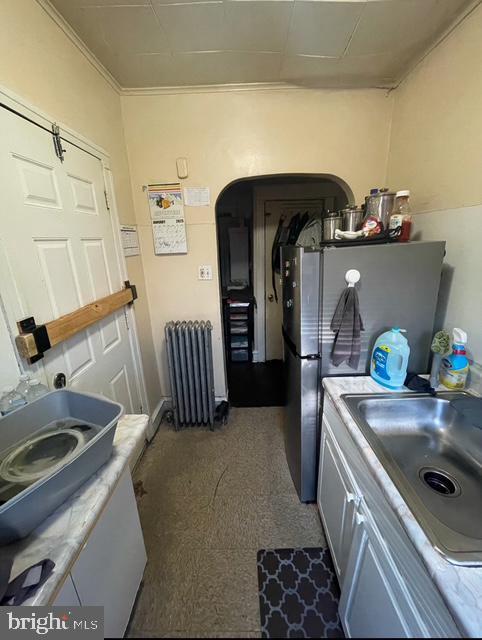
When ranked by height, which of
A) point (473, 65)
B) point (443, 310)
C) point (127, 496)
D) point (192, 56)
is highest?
point (192, 56)

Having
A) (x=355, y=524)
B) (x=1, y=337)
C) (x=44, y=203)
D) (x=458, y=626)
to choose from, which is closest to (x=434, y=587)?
(x=458, y=626)

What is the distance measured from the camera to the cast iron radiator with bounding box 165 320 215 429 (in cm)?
191

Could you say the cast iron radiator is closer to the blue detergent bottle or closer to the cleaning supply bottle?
the blue detergent bottle

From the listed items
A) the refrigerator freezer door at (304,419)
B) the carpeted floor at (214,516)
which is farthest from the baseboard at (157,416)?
the refrigerator freezer door at (304,419)

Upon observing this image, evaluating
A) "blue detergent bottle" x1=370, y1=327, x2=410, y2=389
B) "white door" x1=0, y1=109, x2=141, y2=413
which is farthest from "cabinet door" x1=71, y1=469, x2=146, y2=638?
"blue detergent bottle" x1=370, y1=327, x2=410, y2=389

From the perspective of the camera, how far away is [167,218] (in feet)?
5.97

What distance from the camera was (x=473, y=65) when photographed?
3.45 ft

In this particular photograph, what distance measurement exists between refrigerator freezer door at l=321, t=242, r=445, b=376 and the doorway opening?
123 cm

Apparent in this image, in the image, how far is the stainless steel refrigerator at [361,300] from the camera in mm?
1098

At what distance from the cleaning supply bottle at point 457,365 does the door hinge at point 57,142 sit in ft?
5.94

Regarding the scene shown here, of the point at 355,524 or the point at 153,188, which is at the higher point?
the point at 153,188

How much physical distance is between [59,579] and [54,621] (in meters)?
0.06

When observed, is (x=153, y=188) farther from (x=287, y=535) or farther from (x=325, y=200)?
(x=287, y=535)

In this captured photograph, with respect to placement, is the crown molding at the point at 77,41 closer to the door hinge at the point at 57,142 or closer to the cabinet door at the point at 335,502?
the door hinge at the point at 57,142
